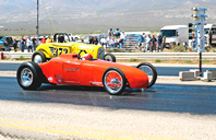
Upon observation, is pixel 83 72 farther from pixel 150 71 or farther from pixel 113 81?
pixel 150 71

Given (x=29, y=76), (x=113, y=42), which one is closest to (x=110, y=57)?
(x=29, y=76)

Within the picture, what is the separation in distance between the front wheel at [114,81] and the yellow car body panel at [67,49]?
5.87 metres

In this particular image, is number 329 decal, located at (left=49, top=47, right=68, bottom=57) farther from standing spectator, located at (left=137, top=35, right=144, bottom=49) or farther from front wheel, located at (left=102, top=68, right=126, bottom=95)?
standing spectator, located at (left=137, top=35, right=144, bottom=49)

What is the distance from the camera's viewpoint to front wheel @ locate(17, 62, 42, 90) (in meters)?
10.3

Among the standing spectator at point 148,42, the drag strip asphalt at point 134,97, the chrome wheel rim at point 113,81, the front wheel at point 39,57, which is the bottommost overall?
the drag strip asphalt at point 134,97

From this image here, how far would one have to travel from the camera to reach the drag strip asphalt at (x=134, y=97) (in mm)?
8000

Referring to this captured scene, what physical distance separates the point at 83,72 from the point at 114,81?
0.98 metres

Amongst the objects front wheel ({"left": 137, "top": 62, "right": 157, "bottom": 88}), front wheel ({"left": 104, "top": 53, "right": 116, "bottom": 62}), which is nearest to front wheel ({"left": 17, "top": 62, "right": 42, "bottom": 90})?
front wheel ({"left": 137, "top": 62, "right": 157, "bottom": 88})

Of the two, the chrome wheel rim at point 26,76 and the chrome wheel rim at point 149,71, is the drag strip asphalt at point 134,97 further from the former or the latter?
the chrome wheel rim at point 149,71

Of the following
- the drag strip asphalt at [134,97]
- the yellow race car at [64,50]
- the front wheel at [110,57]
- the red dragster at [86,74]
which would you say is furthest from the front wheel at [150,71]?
the front wheel at [110,57]

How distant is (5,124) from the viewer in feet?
21.9

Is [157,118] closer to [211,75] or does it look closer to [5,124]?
[5,124]

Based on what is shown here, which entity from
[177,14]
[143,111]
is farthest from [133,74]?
[177,14]

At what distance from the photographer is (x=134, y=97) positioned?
9125mm
